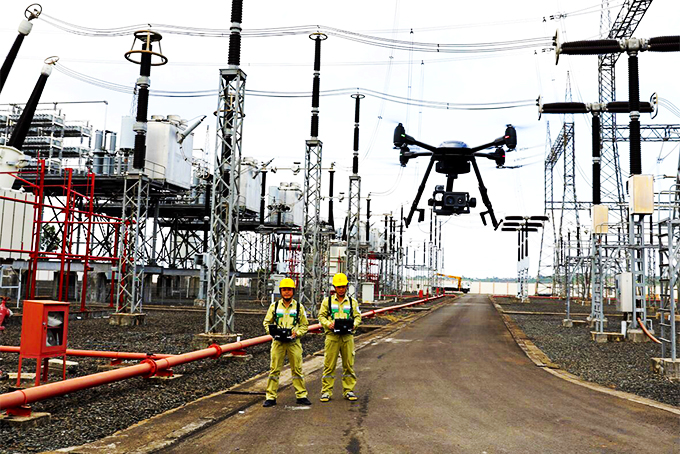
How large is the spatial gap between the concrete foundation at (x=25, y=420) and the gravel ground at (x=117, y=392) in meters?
0.09

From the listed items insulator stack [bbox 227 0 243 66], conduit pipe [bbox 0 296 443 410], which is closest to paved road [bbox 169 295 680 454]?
conduit pipe [bbox 0 296 443 410]

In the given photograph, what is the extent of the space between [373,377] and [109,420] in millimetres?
5855

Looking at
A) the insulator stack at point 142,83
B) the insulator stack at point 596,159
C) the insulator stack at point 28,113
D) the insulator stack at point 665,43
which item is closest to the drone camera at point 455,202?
the insulator stack at point 665,43

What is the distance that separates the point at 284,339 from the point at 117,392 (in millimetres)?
3439

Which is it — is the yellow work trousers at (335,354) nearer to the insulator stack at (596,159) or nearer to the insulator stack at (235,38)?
the insulator stack at (235,38)

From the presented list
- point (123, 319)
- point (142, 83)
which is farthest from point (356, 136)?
point (123, 319)

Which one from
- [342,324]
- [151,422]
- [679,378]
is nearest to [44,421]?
[151,422]

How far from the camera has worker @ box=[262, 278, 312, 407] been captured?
9.24m

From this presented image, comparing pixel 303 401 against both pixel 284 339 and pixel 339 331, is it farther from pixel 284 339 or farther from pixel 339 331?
pixel 339 331

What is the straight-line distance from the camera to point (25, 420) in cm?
761

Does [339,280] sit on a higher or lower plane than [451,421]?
higher

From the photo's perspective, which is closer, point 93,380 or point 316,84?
point 93,380

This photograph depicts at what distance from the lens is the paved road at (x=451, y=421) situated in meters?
7.05

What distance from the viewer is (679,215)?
573 inches
